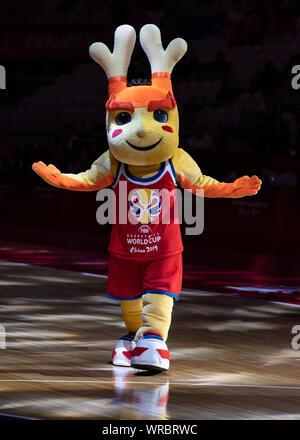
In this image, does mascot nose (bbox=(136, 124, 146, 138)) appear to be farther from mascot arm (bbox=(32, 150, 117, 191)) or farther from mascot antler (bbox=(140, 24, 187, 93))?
mascot antler (bbox=(140, 24, 187, 93))

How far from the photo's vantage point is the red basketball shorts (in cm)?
610

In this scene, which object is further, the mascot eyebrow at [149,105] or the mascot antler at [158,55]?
the mascot antler at [158,55]

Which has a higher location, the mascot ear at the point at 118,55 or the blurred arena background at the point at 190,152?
the blurred arena background at the point at 190,152

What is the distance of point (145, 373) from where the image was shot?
6.04m

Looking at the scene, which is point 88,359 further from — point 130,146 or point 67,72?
point 67,72

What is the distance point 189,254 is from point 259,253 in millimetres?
936

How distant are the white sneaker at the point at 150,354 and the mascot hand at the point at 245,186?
1.05 meters

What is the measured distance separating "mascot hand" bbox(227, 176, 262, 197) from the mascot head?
0.47m

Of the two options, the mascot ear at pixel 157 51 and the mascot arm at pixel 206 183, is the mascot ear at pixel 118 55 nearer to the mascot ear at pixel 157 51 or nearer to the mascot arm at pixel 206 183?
the mascot ear at pixel 157 51

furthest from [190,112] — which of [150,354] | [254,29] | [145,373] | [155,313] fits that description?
[150,354]

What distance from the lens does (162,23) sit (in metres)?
21.2

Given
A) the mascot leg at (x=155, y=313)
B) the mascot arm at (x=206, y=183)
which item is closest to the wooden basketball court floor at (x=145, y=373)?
the mascot leg at (x=155, y=313)

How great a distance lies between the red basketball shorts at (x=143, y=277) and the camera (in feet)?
20.0
